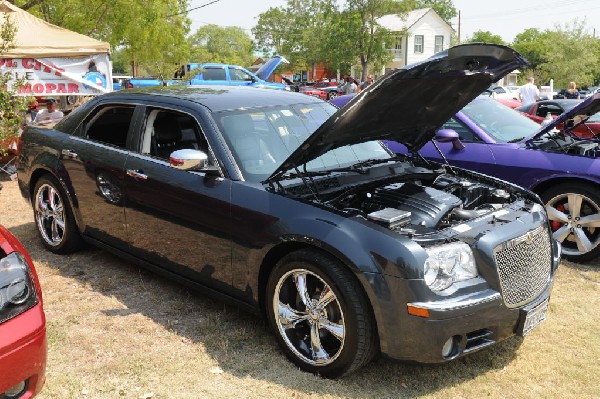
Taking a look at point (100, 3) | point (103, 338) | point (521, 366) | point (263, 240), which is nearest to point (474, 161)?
point (521, 366)

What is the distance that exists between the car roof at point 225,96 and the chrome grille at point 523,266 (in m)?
2.08

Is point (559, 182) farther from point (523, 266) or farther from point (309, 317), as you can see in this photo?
point (309, 317)

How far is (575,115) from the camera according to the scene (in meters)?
5.89

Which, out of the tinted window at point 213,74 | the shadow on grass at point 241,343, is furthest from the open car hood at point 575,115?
the tinted window at point 213,74

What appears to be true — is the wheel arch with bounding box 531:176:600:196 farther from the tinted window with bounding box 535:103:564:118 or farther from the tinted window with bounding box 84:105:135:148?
the tinted window with bounding box 535:103:564:118

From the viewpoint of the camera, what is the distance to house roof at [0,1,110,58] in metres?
11.2

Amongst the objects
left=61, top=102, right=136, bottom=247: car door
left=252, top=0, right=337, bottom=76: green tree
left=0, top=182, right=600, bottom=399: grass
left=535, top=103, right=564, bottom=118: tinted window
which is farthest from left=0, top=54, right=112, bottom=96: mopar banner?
left=252, top=0, right=337, bottom=76: green tree

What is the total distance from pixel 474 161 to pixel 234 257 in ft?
10.7

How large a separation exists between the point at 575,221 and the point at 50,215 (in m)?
5.01

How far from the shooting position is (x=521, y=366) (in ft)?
11.8

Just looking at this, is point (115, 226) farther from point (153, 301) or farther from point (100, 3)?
point (100, 3)

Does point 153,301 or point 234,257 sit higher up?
point 234,257

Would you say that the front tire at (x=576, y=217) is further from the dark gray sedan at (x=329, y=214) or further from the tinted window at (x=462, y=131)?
the dark gray sedan at (x=329, y=214)

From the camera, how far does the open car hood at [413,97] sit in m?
3.38
